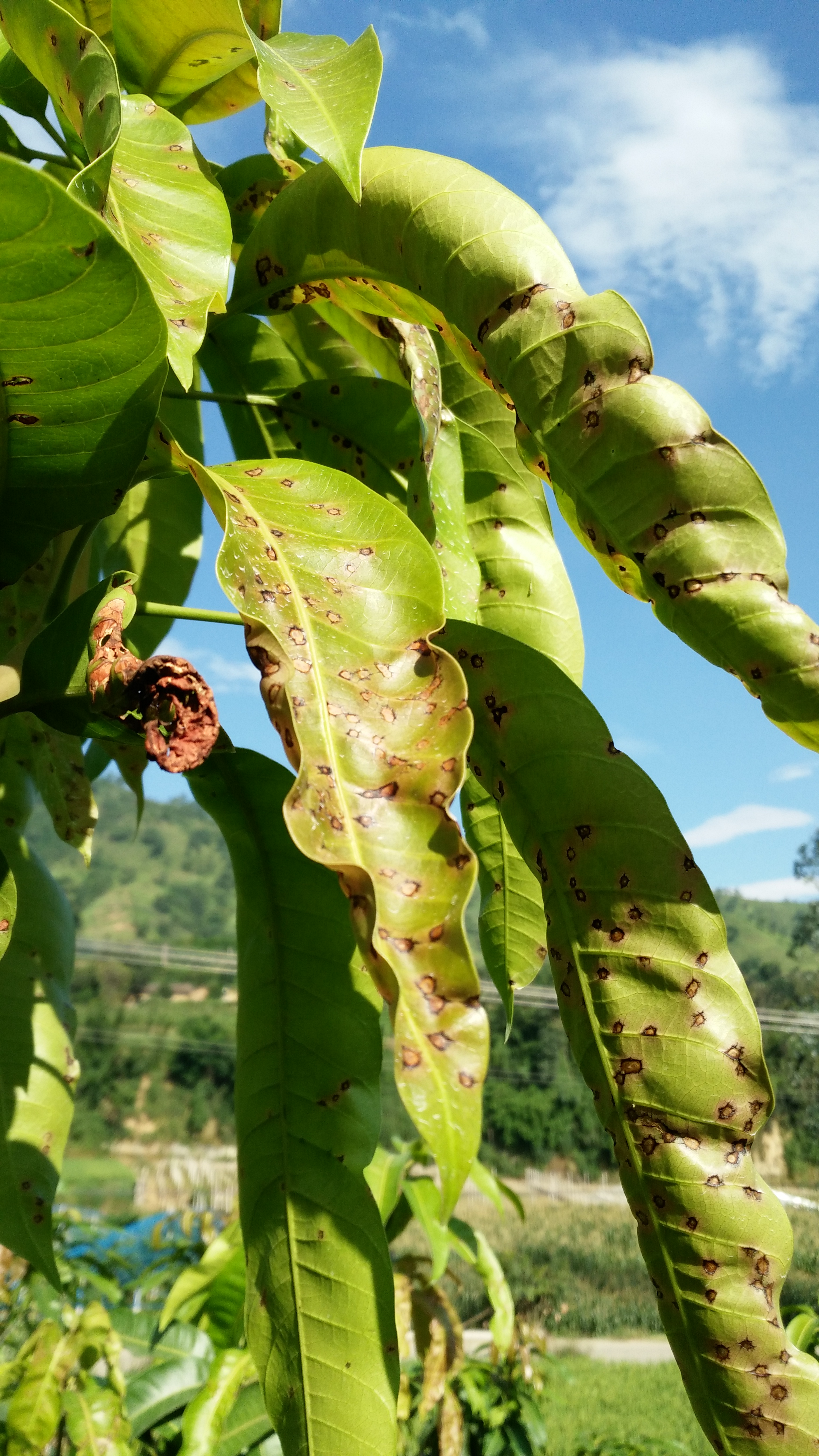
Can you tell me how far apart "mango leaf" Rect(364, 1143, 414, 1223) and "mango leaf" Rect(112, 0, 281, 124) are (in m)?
0.98

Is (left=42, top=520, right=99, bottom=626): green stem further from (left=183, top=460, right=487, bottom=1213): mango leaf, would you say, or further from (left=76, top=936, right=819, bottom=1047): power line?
(left=76, top=936, right=819, bottom=1047): power line

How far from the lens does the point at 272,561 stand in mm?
340

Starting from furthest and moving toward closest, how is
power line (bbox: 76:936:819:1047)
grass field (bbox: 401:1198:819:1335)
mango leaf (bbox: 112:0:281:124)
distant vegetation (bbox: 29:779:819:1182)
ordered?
power line (bbox: 76:936:819:1047), distant vegetation (bbox: 29:779:819:1182), grass field (bbox: 401:1198:819:1335), mango leaf (bbox: 112:0:281:124)

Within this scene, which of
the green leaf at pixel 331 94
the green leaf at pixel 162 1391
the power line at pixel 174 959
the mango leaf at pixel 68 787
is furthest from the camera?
the power line at pixel 174 959

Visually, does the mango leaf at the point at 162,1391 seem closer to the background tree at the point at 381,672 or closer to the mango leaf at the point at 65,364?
the background tree at the point at 381,672

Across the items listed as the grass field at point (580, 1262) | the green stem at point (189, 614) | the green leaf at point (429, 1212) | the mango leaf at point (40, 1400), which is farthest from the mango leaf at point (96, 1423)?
the grass field at point (580, 1262)

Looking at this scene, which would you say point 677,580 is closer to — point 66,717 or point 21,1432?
point 66,717

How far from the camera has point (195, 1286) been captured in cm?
142

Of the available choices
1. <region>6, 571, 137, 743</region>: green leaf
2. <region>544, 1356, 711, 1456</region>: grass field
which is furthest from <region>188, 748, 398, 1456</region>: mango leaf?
<region>544, 1356, 711, 1456</region>: grass field

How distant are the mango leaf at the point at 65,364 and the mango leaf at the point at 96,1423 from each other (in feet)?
3.29

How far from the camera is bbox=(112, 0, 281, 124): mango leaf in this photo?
460mm

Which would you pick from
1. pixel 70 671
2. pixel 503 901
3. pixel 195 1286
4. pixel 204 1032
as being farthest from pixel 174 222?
pixel 204 1032

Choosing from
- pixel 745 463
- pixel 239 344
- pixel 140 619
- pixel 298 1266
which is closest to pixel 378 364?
pixel 239 344

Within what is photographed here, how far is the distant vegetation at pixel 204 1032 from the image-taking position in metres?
14.2
